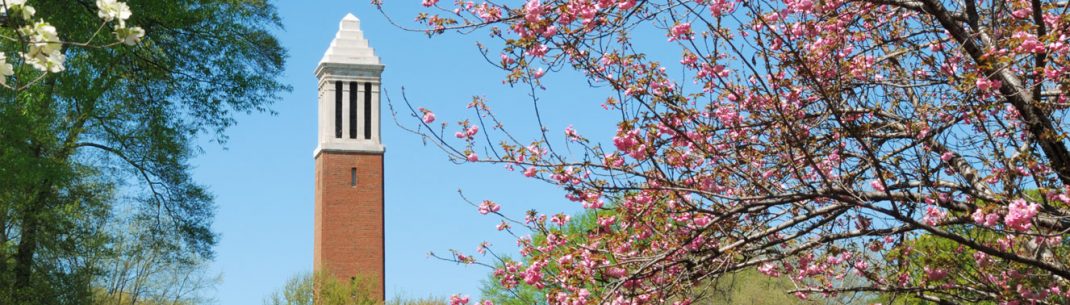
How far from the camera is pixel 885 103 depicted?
902cm

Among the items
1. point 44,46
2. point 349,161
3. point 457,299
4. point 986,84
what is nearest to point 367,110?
point 349,161

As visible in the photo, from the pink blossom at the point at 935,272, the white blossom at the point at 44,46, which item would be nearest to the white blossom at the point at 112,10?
the white blossom at the point at 44,46

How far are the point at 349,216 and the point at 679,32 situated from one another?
4338 centimetres

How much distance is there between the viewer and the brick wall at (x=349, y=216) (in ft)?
162

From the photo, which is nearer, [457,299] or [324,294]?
[457,299]

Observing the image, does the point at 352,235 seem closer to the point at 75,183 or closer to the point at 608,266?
the point at 75,183

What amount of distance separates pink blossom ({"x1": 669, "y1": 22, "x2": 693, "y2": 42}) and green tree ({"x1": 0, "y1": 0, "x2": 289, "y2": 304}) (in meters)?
10.5

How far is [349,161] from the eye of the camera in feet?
169

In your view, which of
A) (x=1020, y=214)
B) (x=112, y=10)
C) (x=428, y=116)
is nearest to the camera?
(x=112, y=10)

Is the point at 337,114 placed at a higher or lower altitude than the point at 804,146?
higher

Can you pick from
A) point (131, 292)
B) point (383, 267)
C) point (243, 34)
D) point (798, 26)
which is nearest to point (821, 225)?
point (798, 26)

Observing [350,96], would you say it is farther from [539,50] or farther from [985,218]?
[985,218]

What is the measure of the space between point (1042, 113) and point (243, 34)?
54.0 ft

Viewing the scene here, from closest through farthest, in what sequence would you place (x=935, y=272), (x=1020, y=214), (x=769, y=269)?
(x=1020, y=214) < (x=935, y=272) < (x=769, y=269)
